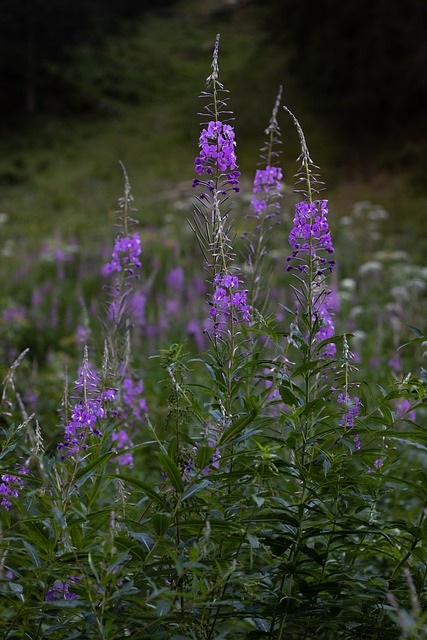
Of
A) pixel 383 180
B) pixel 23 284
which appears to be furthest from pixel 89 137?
pixel 23 284

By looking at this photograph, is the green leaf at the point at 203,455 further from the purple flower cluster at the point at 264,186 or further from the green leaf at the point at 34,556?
the purple flower cluster at the point at 264,186

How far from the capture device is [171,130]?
25.0m

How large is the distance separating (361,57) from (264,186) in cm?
Answer: 1731

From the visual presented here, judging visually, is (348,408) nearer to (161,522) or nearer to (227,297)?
(227,297)

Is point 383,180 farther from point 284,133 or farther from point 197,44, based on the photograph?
point 197,44

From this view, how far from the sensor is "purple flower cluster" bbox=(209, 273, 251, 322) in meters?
1.81

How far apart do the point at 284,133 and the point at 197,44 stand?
673 inches

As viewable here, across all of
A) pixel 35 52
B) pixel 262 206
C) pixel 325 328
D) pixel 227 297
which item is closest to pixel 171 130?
pixel 35 52

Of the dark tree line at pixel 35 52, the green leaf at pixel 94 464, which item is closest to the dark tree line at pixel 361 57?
the dark tree line at pixel 35 52

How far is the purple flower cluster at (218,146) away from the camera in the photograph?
1.84 metres

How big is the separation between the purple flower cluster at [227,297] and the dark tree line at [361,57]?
613 inches

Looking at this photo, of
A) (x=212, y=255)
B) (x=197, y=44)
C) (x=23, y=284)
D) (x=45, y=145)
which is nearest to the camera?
(x=212, y=255)

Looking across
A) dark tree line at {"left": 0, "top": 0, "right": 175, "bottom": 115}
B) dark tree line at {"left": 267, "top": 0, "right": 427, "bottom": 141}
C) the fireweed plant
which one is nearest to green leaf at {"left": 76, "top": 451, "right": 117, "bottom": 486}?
the fireweed plant

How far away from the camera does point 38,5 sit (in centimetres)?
2917
